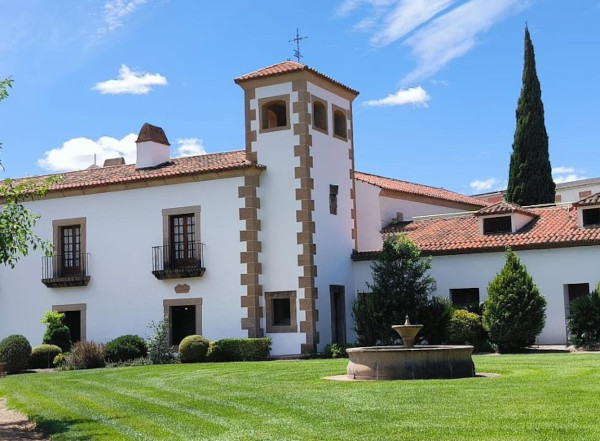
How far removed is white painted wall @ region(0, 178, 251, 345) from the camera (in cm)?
2911

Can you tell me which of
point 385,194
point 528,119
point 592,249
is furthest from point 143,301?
point 528,119

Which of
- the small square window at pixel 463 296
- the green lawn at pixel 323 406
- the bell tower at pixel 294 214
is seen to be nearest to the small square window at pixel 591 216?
the small square window at pixel 463 296

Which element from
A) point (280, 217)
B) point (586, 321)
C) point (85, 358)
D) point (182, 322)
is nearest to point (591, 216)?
point (586, 321)

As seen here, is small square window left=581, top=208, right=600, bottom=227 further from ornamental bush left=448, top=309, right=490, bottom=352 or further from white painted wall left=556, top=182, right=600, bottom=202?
white painted wall left=556, top=182, right=600, bottom=202

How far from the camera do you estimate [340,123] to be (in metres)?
32.1

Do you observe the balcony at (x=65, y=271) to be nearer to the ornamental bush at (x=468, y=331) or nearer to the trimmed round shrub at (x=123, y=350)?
the trimmed round shrub at (x=123, y=350)

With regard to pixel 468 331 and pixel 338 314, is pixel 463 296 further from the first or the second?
pixel 338 314

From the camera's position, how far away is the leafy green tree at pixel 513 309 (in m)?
26.0

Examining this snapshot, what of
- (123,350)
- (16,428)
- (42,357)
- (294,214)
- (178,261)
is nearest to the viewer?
(16,428)

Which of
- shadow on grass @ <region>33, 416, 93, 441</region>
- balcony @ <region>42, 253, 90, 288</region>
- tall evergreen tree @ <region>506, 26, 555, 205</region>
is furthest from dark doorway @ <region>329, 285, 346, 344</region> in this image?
shadow on grass @ <region>33, 416, 93, 441</region>

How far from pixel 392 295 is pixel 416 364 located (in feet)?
35.2

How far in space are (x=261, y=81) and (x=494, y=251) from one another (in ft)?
31.7

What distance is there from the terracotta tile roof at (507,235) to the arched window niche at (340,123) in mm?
4479

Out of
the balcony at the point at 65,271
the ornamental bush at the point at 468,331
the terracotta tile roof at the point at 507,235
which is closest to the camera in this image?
the ornamental bush at the point at 468,331
